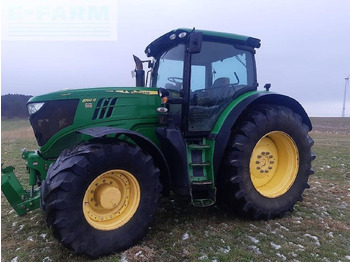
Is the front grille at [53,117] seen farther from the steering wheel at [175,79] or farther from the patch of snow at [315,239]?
the patch of snow at [315,239]

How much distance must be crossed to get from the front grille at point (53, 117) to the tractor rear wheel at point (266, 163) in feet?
6.49

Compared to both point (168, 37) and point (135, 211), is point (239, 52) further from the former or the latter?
point (135, 211)

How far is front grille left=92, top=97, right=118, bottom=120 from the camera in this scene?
3736 millimetres

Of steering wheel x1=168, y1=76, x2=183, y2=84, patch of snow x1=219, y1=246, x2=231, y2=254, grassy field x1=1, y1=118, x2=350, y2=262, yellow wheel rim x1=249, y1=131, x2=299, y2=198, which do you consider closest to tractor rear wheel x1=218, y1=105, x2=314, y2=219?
yellow wheel rim x1=249, y1=131, x2=299, y2=198

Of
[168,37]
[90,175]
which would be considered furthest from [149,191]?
[168,37]

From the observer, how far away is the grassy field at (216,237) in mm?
3164

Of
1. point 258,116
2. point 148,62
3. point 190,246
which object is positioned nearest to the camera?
point 190,246

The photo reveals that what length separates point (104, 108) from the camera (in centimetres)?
377

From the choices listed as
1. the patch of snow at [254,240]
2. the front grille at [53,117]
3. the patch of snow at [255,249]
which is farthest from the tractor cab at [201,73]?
the patch of snow at [255,249]

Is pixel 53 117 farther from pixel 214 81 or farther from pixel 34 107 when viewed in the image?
pixel 214 81

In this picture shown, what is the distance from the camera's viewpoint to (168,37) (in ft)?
14.1

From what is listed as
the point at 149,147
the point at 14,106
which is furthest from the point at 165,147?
the point at 14,106

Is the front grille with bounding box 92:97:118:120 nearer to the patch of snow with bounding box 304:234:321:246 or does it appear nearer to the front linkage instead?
the front linkage

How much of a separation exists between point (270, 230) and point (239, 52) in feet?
8.04
